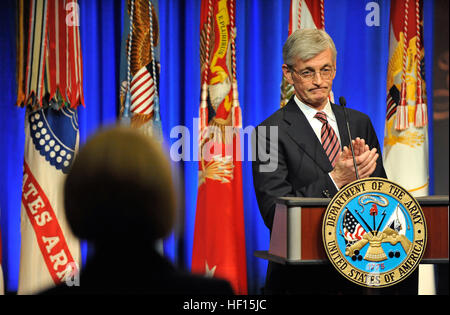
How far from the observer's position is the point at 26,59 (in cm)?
388

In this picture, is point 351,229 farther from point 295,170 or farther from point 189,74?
point 189,74

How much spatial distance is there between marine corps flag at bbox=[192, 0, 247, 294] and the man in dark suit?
0.99 meters

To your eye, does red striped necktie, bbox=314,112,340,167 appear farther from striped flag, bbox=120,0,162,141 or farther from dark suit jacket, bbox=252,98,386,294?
striped flag, bbox=120,0,162,141

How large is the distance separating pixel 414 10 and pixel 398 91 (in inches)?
21.8

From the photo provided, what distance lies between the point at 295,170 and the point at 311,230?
58cm

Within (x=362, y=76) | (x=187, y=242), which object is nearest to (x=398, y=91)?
(x=362, y=76)

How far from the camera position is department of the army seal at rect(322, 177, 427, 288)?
219 cm

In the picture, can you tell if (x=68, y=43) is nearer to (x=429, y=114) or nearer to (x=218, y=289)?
(x=429, y=114)

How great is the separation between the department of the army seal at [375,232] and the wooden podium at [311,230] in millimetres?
58

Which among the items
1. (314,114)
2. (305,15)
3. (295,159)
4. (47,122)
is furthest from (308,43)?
(47,122)

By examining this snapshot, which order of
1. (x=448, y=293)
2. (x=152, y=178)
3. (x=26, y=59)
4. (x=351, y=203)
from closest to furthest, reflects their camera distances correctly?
1. (x=152, y=178)
2. (x=351, y=203)
3. (x=26, y=59)
4. (x=448, y=293)

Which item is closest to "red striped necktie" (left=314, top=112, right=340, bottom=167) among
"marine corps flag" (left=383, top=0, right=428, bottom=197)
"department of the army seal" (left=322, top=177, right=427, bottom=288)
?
"department of the army seal" (left=322, top=177, right=427, bottom=288)

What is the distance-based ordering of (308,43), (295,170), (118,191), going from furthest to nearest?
(308,43) → (295,170) → (118,191)

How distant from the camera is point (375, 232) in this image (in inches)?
87.6
